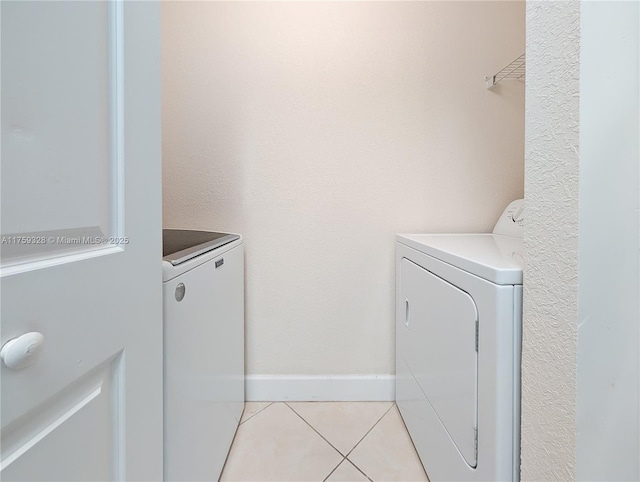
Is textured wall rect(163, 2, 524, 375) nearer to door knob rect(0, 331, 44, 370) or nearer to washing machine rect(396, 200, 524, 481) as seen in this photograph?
washing machine rect(396, 200, 524, 481)

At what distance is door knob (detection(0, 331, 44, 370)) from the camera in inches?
11.3

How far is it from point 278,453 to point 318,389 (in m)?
0.37

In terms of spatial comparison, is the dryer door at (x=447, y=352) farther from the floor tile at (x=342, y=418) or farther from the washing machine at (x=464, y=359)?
the floor tile at (x=342, y=418)

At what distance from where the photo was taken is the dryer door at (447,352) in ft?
2.30

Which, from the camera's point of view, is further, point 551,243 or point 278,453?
point 278,453

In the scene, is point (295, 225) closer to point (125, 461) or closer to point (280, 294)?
point (280, 294)

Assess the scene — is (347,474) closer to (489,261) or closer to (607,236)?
(489,261)

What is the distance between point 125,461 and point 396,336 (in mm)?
1172

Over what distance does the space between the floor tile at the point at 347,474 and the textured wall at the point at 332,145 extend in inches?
17.3

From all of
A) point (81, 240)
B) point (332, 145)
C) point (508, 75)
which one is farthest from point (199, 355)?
point (508, 75)

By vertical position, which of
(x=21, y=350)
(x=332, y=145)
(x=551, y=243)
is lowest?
(x=21, y=350)

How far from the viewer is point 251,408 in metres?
1.40

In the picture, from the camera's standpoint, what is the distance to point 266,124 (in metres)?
1.43

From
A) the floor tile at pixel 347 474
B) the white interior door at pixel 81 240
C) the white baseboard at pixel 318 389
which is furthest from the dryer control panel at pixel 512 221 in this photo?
the white interior door at pixel 81 240
